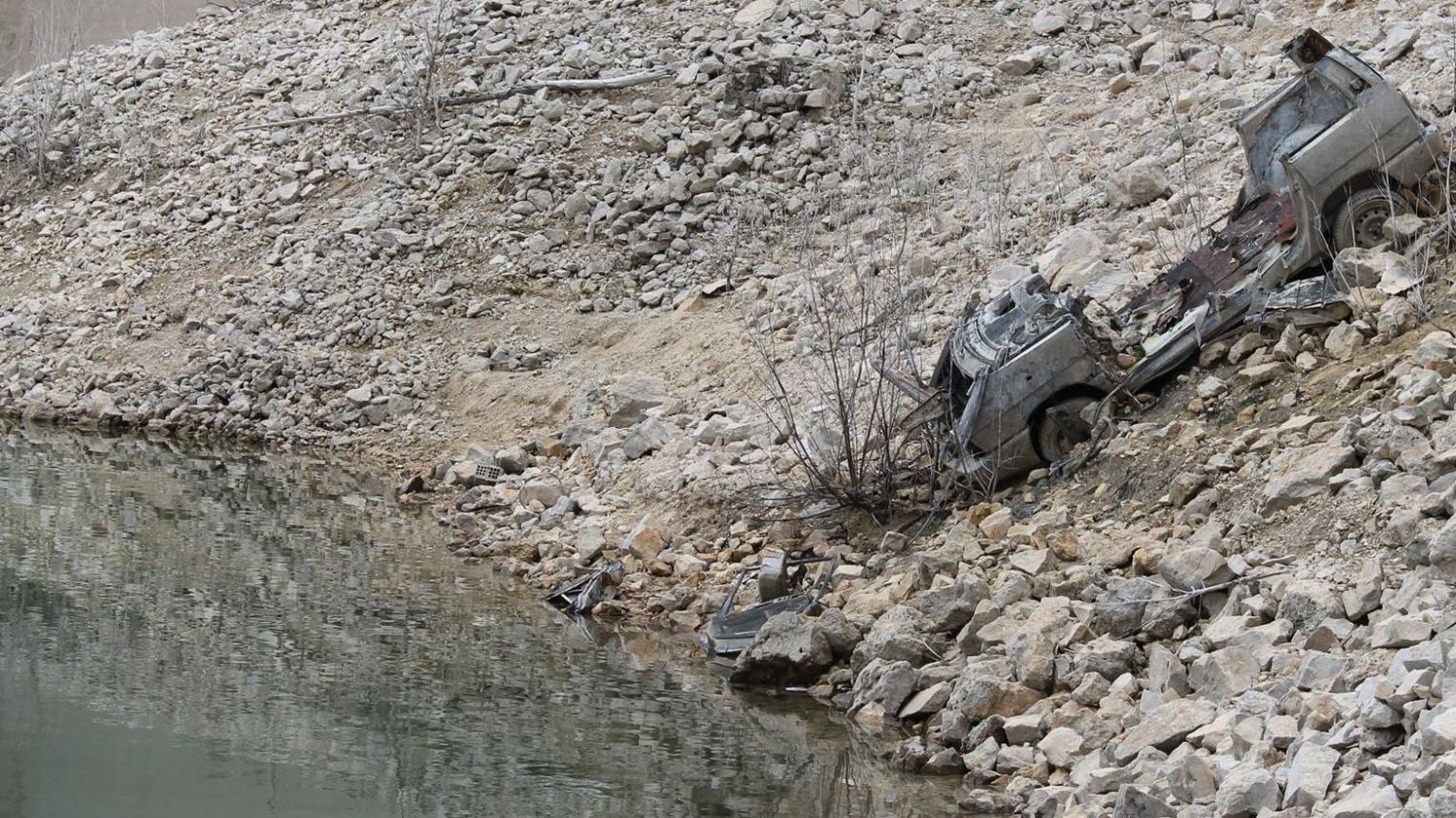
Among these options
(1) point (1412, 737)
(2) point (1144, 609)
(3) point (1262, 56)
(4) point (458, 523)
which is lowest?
(1) point (1412, 737)

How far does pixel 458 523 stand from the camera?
1166 centimetres

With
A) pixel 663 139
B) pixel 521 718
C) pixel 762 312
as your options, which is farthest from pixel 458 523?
pixel 663 139

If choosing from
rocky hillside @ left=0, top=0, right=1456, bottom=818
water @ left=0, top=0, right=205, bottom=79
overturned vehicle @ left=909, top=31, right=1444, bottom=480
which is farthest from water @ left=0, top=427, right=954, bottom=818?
water @ left=0, top=0, right=205, bottom=79

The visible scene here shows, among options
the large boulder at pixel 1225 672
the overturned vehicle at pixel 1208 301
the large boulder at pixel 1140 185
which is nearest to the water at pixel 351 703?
the large boulder at pixel 1225 672

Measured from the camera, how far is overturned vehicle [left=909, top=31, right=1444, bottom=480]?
29.5 feet

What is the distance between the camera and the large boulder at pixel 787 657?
821 centimetres

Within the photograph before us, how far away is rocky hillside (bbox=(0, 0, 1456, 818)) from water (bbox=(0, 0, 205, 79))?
204 inches

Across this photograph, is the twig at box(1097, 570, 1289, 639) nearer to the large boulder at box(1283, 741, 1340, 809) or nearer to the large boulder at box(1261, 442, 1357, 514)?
the large boulder at box(1261, 442, 1357, 514)

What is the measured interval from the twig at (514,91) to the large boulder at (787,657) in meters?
10.7

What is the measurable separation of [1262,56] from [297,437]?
8.56m

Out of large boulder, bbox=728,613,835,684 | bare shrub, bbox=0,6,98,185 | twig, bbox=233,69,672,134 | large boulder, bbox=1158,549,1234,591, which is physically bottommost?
large boulder, bbox=1158,549,1234,591

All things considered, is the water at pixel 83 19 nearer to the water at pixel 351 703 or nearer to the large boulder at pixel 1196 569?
the water at pixel 351 703

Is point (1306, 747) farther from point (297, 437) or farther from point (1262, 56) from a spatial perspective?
point (297, 437)

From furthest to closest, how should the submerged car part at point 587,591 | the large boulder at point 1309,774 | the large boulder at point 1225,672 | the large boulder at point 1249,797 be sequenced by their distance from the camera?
the submerged car part at point 587,591 < the large boulder at point 1225,672 < the large boulder at point 1249,797 < the large boulder at point 1309,774
